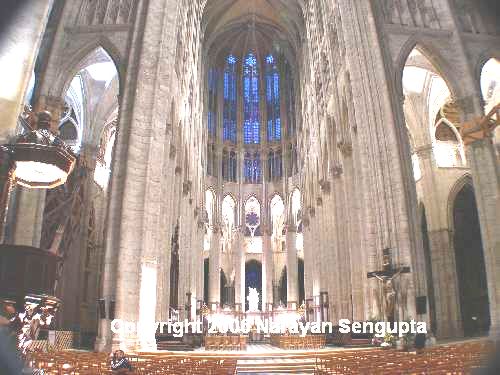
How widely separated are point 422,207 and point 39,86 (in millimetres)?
25345

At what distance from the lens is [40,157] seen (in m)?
9.80

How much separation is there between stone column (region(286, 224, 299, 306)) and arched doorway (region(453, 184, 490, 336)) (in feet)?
58.6

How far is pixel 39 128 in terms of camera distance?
1034 centimetres

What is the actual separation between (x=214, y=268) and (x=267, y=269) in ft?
19.1

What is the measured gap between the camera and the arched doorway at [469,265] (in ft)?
88.0

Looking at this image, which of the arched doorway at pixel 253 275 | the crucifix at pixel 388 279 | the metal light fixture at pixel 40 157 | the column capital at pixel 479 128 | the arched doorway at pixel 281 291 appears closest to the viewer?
the metal light fixture at pixel 40 157

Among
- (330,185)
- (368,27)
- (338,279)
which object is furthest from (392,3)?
(338,279)

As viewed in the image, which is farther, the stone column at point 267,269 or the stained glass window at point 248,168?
the stained glass window at point 248,168

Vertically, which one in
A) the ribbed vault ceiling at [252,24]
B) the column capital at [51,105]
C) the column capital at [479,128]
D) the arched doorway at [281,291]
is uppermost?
the ribbed vault ceiling at [252,24]

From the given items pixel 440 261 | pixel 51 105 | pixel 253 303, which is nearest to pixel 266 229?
pixel 253 303

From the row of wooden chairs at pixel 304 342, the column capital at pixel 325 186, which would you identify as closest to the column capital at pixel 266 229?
the column capital at pixel 325 186

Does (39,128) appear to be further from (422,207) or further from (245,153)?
(245,153)

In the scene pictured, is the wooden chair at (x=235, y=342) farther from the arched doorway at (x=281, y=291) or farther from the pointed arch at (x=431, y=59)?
the arched doorway at (x=281, y=291)

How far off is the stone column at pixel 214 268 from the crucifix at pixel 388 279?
26.6 m
